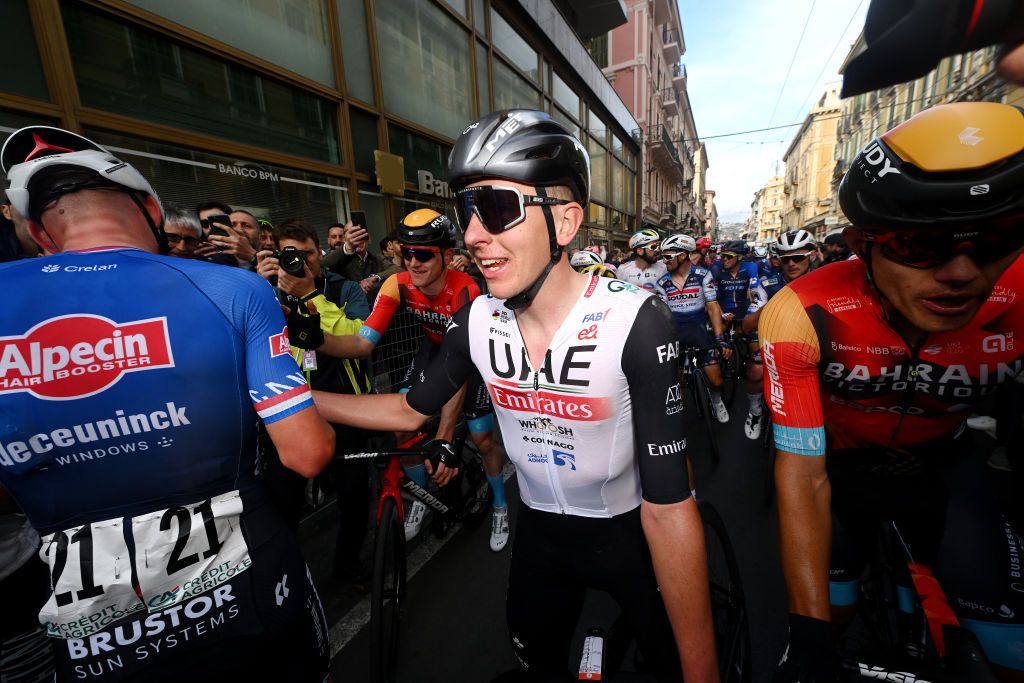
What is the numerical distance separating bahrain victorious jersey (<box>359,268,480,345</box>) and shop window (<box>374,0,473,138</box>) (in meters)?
6.72

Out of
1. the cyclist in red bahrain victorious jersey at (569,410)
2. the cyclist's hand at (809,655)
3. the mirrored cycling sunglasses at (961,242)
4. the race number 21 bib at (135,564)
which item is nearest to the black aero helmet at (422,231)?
the cyclist in red bahrain victorious jersey at (569,410)

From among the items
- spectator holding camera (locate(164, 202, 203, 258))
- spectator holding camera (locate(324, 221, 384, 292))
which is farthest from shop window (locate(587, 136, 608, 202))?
spectator holding camera (locate(164, 202, 203, 258))

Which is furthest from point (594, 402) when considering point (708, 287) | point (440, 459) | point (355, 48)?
point (355, 48)

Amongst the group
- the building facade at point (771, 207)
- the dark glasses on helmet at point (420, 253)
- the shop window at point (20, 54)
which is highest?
the building facade at point (771, 207)

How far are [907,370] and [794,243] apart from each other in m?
4.89

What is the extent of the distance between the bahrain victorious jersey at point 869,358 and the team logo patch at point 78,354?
2.10 metres

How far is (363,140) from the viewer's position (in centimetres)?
812

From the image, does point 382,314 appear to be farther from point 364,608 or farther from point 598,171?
point 598,171

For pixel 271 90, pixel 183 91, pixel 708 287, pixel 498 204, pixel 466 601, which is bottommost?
pixel 466 601

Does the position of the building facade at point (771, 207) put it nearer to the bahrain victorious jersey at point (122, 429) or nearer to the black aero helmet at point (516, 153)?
the black aero helmet at point (516, 153)

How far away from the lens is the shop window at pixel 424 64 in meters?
8.53

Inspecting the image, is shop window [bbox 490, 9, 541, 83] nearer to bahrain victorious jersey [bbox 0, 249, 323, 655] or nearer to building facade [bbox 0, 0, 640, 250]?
building facade [bbox 0, 0, 640, 250]

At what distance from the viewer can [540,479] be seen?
5.37 ft

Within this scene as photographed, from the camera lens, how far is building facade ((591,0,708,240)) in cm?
2970
